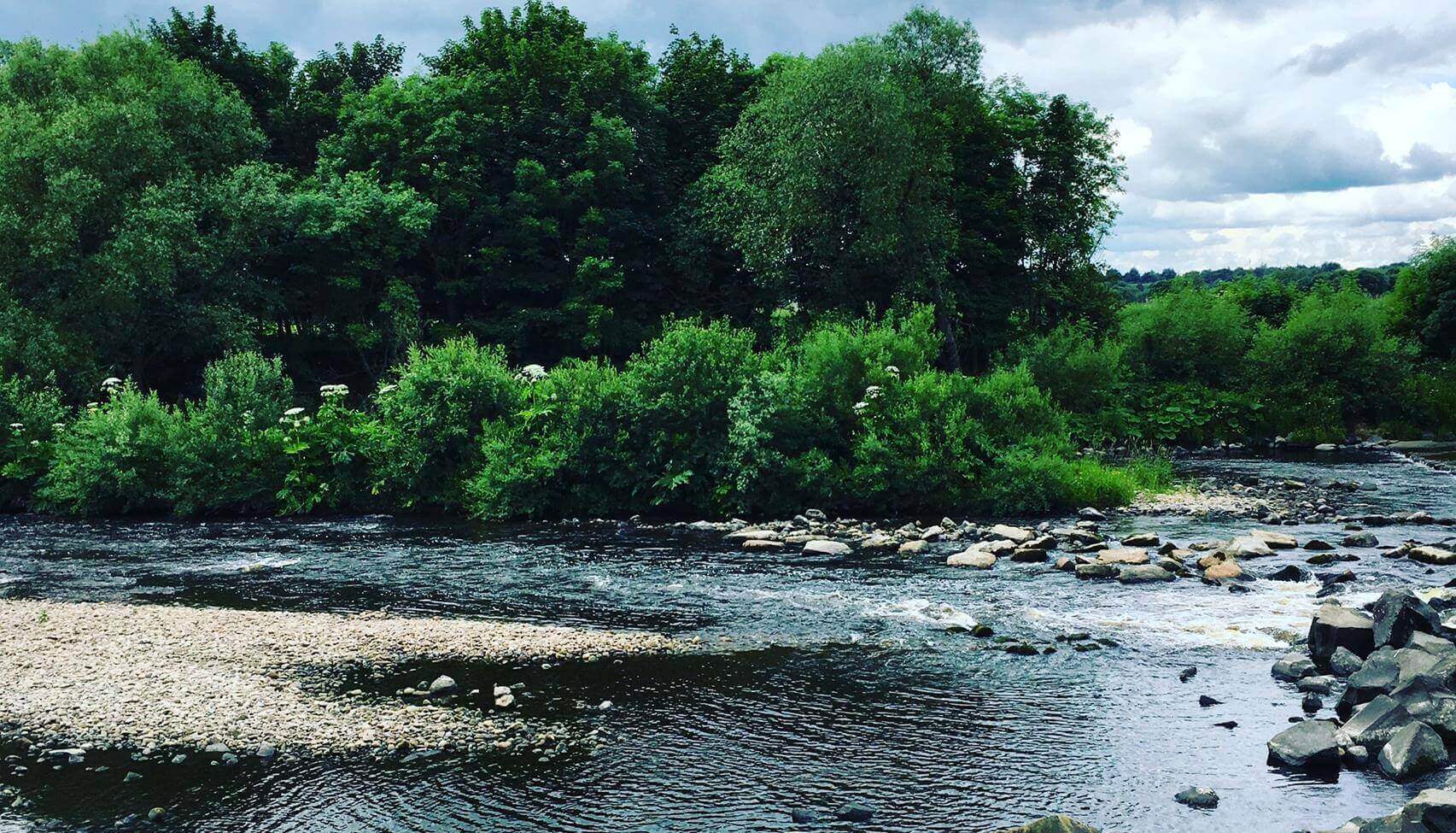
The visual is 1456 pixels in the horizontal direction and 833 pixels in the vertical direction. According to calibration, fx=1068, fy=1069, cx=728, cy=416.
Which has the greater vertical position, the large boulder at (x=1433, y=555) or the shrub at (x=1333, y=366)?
the shrub at (x=1333, y=366)

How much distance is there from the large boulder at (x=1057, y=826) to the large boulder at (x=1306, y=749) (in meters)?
3.19

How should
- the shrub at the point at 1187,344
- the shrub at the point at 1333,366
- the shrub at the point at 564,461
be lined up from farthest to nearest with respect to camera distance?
1. the shrub at the point at 1187,344
2. the shrub at the point at 1333,366
3. the shrub at the point at 564,461

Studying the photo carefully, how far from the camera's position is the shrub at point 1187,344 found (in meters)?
55.3

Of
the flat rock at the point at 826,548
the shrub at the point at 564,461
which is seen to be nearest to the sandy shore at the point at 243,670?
the flat rock at the point at 826,548

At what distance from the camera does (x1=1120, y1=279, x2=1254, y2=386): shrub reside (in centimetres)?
5531

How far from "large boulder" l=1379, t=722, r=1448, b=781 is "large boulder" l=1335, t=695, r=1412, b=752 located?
0.15 m

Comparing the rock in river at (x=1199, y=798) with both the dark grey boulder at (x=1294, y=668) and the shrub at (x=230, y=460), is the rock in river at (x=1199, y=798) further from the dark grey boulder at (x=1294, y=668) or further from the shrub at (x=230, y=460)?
the shrub at (x=230, y=460)

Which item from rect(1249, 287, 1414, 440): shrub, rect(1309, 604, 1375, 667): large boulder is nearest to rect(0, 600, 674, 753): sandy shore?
rect(1309, 604, 1375, 667): large boulder

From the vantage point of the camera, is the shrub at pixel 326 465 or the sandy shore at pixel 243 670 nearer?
the sandy shore at pixel 243 670

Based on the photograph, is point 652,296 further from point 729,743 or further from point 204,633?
point 729,743

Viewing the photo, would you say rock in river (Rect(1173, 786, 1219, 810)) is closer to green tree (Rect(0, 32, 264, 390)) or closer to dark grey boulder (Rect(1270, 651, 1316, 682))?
dark grey boulder (Rect(1270, 651, 1316, 682))

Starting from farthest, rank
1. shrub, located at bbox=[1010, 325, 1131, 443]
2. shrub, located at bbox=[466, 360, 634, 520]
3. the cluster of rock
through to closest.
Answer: shrub, located at bbox=[1010, 325, 1131, 443], shrub, located at bbox=[466, 360, 634, 520], the cluster of rock

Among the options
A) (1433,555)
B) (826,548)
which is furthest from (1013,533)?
(1433,555)

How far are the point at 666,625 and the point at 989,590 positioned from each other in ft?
20.3
